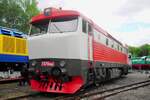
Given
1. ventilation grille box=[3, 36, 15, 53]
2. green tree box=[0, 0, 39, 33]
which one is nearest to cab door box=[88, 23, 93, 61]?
ventilation grille box=[3, 36, 15, 53]

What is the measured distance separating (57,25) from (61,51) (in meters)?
1.19

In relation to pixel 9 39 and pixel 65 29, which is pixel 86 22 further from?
pixel 9 39

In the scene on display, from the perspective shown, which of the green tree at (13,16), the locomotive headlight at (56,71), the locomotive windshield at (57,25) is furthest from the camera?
the green tree at (13,16)

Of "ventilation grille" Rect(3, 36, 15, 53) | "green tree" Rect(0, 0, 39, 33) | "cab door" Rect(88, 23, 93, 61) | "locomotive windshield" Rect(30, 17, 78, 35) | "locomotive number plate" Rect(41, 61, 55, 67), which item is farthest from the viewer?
"green tree" Rect(0, 0, 39, 33)

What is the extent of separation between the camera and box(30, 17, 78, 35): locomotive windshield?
10.2 meters

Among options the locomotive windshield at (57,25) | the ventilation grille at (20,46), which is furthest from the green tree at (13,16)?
the locomotive windshield at (57,25)

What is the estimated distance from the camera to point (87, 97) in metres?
9.90

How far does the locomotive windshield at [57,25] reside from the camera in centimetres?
1016

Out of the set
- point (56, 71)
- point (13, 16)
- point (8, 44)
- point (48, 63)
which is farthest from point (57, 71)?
point (13, 16)

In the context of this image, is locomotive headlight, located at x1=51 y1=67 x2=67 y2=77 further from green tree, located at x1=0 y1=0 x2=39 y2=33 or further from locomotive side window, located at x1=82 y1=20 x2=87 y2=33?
green tree, located at x1=0 y1=0 x2=39 y2=33

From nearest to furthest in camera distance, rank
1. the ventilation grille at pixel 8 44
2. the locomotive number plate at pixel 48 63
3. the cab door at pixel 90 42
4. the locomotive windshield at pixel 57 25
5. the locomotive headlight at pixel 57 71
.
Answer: the locomotive headlight at pixel 57 71, the locomotive number plate at pixel 48 63, the locomotive windshield at pixel 57 25, the cab door at pixel 90 42, the ventilation grille at pixel 8 44

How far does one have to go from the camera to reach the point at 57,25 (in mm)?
10445

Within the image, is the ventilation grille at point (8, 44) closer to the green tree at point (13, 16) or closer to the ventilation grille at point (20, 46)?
the ventilation grille at point (20, 46)

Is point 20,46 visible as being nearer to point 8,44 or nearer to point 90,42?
point 8,44
